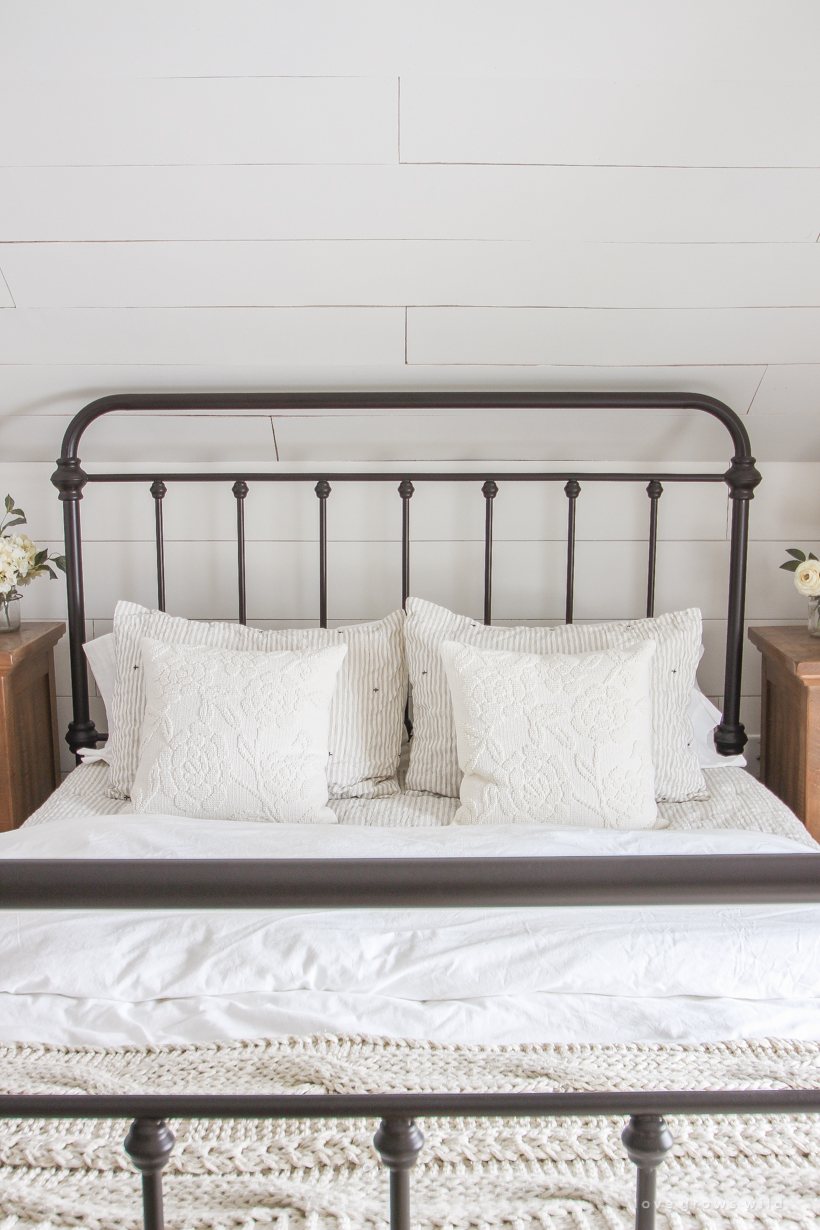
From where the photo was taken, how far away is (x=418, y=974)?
1095mm

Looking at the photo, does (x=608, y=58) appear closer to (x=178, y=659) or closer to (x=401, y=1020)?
(x=178, y=659)

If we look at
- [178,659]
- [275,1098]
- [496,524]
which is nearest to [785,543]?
[496,524]

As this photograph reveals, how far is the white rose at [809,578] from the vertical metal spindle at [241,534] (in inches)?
52.3

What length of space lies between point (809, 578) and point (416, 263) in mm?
1122

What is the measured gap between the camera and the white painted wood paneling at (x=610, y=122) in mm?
1517

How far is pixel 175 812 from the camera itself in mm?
1619

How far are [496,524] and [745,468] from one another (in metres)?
0.61

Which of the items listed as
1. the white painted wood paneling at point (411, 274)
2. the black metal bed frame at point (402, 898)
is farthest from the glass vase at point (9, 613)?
the black metal bed frame at point (402, 898)

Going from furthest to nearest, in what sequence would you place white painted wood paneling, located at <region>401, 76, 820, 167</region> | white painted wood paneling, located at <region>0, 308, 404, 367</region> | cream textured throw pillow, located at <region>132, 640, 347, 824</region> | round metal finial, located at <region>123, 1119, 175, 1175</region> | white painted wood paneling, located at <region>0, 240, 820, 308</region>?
white painted wood paneling, located at <region>0, 308, 404, 367</region> → white painted wood paneling, located at <region>0, 240, 820, 308</region> → cream textured throw pillow, located at <region>132, 640, 347, 824</region> → white painted wood paneling, located at <region>401, 76, 820, 167</region> → round metal finial, located at <region>123, 1119, 175, 1175</region>

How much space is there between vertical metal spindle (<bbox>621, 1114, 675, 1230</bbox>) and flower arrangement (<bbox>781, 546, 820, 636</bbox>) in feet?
5.51

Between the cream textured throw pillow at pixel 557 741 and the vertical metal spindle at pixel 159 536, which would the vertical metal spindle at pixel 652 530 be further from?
the vertical metal spindle at pixel 159 536

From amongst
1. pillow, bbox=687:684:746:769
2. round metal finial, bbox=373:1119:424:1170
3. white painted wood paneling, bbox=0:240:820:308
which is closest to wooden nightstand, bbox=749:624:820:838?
pillow, bbox=687:684:746:769

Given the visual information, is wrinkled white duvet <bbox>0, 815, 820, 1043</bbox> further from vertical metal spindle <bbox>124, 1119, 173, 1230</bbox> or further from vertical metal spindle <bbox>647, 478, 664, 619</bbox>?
vertical metal spindle <bbox>647, 478, 664, 619</bbox>

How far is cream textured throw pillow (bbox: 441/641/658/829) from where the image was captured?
158 cm
